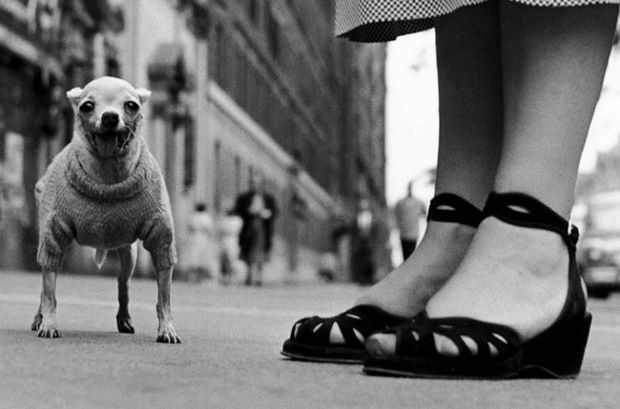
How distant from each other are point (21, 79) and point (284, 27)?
27.1 meters

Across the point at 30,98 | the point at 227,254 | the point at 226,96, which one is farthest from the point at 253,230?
the point at 226,96

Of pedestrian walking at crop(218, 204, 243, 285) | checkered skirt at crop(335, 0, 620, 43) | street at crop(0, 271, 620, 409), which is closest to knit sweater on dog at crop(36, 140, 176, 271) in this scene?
street at crop(0, 271, 620, 409)

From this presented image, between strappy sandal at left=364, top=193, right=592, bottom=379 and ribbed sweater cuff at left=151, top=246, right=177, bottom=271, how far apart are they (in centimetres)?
105

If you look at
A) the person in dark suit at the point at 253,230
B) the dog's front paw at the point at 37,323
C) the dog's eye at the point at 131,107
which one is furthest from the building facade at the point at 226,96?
the dog's eye at the point at 131,107

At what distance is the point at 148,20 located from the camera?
918 inches

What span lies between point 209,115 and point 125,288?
2499 cm

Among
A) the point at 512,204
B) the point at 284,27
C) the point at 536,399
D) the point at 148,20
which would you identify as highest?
the point at 284,27

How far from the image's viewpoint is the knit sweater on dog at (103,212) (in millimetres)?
3326

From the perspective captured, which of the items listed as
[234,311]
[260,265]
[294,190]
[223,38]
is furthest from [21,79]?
[294,190]

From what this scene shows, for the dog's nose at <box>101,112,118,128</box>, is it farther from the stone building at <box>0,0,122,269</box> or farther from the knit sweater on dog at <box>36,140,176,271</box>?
the stone building at <box>0,0,122,269</box>

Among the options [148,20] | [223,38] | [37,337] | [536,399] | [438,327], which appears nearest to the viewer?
[536,399]

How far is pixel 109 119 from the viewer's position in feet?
10.6

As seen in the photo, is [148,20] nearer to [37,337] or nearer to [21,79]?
[21,79]

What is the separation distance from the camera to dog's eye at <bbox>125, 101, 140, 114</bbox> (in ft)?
10.8
